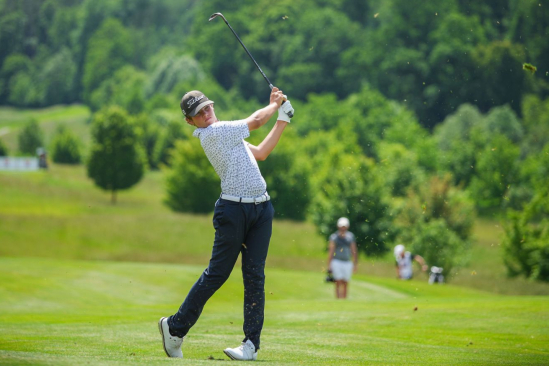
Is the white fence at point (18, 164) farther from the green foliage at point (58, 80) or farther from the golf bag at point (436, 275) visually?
the green foliage at point (58, 80)

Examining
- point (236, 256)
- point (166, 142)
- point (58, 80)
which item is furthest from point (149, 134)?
point (236, 256)

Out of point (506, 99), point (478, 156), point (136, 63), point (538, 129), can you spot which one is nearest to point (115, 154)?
point (478, 156)

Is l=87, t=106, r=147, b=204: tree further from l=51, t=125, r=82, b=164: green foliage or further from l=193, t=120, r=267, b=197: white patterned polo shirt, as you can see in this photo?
l=193, t=120, r=267, b=197: white patterned polo shirt

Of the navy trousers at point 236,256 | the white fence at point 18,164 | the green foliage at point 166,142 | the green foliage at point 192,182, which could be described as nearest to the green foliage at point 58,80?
the white fence at point 18,164

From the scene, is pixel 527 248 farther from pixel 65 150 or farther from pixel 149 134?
pixel 149 134

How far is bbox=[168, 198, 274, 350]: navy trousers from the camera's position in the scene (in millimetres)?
8438

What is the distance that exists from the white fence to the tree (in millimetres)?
20084

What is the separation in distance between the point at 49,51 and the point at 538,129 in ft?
363

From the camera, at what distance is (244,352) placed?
841 centimetres

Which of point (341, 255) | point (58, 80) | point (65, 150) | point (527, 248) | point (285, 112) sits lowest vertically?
point (341, 255)

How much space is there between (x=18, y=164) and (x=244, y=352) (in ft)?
312

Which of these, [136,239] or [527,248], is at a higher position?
[527,248]

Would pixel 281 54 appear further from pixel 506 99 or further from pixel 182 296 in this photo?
pixel 182 296

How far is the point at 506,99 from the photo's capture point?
11650 cm
